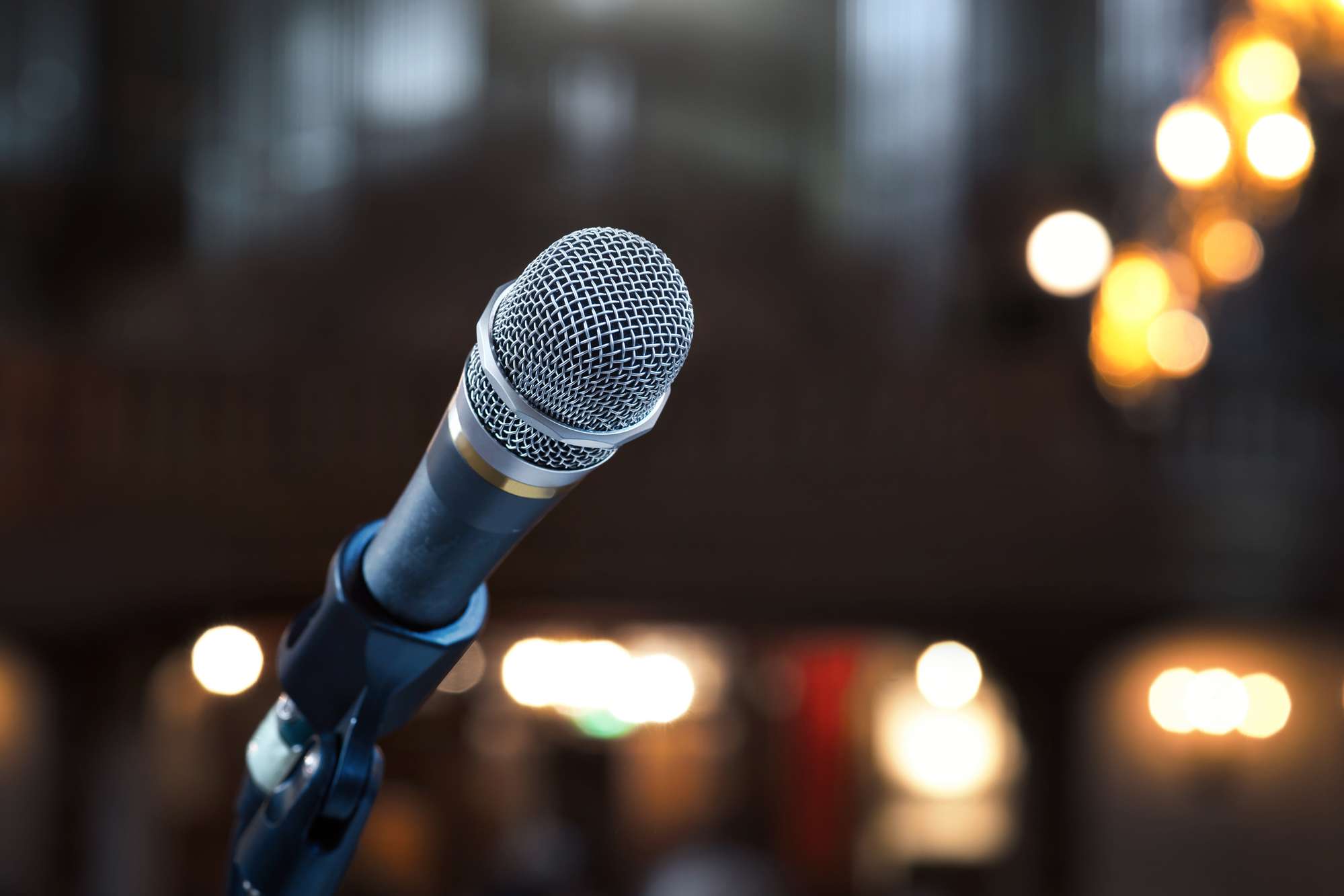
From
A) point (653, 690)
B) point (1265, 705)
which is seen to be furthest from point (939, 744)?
point (1265, 705)

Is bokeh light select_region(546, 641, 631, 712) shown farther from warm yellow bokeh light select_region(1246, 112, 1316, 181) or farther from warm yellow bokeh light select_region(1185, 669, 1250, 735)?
warm yellow bokeh light select_region(1246, 112, 1316, 181)

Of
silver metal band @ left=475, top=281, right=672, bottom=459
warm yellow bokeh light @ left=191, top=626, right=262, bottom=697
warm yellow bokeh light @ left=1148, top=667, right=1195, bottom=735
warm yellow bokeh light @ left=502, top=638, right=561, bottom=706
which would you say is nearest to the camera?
silver metal band @ left=475, top=281, right=672, bottom=459

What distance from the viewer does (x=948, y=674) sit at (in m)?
10.8

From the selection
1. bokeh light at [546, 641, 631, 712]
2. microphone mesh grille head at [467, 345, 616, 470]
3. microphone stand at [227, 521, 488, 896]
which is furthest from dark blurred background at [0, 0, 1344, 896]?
microphone mesh grille head at [467, 345, 616, 470]

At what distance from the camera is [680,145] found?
8.76m

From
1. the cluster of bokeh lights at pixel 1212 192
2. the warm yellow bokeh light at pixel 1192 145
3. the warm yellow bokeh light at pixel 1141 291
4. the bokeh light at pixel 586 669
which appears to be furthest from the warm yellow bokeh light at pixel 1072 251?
the bokeh light at pixel 586 669

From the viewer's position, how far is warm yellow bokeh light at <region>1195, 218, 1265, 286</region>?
4.72 m

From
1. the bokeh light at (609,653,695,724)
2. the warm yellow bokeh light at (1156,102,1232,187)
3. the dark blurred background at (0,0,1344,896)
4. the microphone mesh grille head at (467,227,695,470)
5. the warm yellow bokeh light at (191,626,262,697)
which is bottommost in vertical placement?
the bokeh light at (609,653,695,724)

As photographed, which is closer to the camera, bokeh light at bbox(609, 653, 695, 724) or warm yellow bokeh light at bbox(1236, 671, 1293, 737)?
warm yellow bokeh light at bbox(1236, 671, 1293, 737)

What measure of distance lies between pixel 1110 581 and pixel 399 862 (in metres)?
5.36

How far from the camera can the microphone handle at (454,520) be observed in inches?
34.6

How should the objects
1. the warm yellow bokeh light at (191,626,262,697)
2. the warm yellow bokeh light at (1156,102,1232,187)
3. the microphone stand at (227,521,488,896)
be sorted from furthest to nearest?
the warm yellow bokeh light at (191,626,262,697) < the warm yellow bokeh light at (1156,102,1232,187) < the microphone stand at (227,521,488,896)

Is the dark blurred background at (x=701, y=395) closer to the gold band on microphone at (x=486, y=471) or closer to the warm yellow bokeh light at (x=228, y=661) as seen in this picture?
the warm yellow bokeh light at (x=228, y=661)

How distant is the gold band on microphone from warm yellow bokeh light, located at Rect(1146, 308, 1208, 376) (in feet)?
14.1
